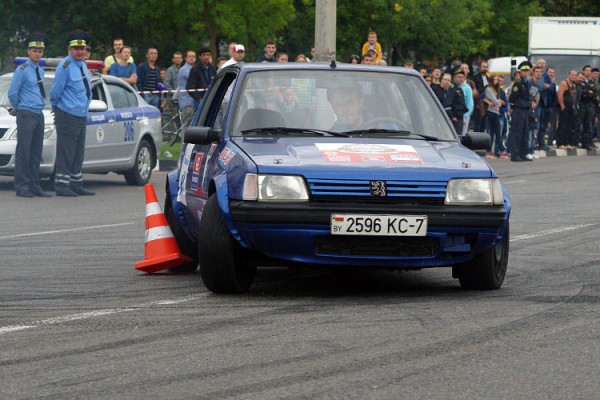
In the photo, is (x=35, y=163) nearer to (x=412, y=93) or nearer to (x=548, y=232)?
(x=548, y=232)

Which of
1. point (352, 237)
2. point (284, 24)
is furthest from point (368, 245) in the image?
point (284, 24)

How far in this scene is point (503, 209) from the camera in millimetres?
9023

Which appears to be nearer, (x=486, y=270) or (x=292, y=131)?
(x=486, y=270)

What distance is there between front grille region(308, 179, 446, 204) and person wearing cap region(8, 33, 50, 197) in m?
11.0

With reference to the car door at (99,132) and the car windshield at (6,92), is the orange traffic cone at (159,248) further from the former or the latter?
the car windshield at (6,92)

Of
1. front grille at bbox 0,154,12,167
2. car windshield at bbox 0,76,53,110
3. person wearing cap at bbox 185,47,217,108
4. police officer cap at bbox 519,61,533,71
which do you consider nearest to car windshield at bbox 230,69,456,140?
front grille at bbox 0,154,12,167

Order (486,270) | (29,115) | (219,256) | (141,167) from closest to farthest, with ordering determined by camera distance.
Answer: (219,256)
(486,270)
(29,115)
(141,167)

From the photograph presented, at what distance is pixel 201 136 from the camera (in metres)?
9.62

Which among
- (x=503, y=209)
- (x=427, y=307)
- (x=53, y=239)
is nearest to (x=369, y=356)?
(x=427, y=307)

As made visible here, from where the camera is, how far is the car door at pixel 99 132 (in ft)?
67.0

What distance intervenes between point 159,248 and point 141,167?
11371 millimetres

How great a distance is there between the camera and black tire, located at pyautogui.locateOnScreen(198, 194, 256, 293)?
880cm

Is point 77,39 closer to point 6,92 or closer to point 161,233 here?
point 6,92

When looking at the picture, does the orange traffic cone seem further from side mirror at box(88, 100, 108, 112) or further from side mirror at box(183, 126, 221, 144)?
side mirror at box(88, 100, 108, 112)
